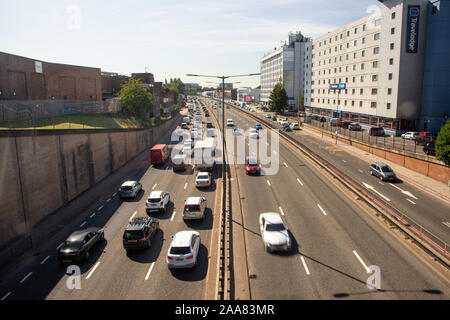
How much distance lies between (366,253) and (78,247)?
671 inches

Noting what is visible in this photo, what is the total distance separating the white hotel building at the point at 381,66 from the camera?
2298 inches

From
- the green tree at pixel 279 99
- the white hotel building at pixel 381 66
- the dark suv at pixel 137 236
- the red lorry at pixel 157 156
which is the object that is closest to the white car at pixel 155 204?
the dark suv at pixel 137 236

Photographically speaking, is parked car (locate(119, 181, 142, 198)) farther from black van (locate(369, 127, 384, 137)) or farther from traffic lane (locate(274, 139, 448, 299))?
black van (locate(369, 127, 384, 137))

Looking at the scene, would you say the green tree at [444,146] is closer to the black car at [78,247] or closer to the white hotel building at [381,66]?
the white hotel building at [381,66]

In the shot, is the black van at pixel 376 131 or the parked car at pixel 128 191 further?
the black van at pixel 376 131

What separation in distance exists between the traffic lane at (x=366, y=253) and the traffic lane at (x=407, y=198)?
392 cm

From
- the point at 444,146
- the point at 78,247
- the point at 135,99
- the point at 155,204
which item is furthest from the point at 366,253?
the point at 135,99

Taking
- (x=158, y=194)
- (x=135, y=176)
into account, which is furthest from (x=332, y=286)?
(x=135, y=176)

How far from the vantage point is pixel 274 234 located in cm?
2006

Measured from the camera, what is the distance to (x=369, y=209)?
1031 inches

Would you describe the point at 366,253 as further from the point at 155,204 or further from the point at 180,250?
the point at 155,204

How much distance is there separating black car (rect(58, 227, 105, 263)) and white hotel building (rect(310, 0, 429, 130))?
190 ft

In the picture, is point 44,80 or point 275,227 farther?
point 44,80
